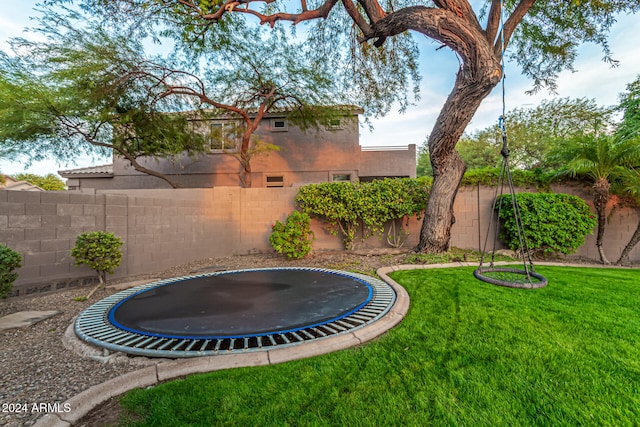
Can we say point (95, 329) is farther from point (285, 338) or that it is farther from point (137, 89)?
point (137, 89)

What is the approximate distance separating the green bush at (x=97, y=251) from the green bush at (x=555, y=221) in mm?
6254

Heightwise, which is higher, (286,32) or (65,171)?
(286,32)

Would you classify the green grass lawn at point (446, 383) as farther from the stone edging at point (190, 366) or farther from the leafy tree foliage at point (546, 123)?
the leafy tree foliage at point (546, 123)

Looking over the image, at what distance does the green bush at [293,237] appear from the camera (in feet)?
15.9

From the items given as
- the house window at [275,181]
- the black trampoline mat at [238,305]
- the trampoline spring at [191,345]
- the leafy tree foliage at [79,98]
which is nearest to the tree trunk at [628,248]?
the black trampoline mat at [238,305]

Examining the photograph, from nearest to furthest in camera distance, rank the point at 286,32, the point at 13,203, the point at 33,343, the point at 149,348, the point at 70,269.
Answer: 1. the point at 149,348
2. the point at 33,343
3. the point at 13,203
4. the point at 70,269
5. the point at 286,32

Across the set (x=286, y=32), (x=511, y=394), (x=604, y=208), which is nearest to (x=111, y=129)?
(x=286, y=32)

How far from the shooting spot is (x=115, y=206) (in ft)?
12.0

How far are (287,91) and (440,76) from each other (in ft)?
14.8

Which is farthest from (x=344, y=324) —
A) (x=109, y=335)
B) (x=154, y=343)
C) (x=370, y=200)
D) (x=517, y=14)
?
(x=517, y=14)

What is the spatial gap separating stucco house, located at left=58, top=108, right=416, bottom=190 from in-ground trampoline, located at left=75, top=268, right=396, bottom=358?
672 centimetres

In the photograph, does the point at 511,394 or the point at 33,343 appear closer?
the point at 511,394

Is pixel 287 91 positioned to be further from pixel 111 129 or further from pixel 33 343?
pixel 33 343

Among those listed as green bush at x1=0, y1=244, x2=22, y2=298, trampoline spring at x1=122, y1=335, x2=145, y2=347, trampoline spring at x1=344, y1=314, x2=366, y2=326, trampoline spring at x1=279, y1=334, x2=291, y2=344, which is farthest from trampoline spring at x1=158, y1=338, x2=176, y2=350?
green bush at x1=0, y1=244, x2=22, y2=298
